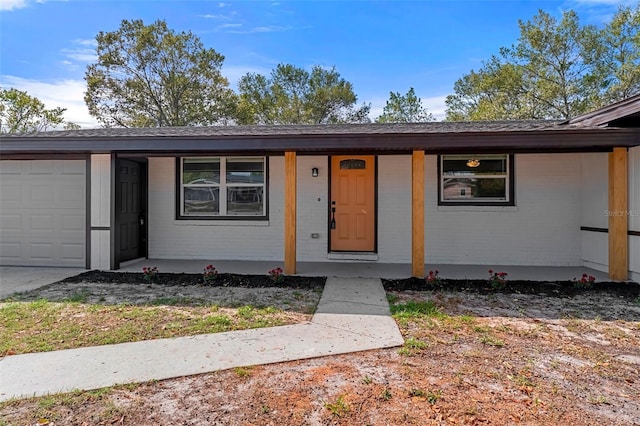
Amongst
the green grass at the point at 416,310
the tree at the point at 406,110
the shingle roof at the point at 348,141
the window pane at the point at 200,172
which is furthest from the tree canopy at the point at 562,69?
the green grass at the point at 416,310

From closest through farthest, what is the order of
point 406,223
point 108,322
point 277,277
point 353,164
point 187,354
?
point 187,354 → point 108,322 → point 277,277 → point 406,223 → point 353,164

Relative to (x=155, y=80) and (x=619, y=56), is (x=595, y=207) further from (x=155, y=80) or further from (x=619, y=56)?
(x=155, y=80)

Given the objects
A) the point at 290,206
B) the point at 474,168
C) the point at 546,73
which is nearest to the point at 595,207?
the point at 474,168

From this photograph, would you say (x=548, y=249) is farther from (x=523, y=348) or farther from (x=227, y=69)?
(x=227, y=69)

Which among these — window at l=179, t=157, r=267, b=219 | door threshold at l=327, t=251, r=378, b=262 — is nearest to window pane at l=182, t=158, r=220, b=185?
window at l=179, t=157, r=267, b=219

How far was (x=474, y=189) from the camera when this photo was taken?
7.83m

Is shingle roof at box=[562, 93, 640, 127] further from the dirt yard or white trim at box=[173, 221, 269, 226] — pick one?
white trim at box=[173, 221, 269, 226]

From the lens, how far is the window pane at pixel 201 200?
27.6ft

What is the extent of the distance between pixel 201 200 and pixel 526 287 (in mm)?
6569

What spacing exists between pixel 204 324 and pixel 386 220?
4792mm

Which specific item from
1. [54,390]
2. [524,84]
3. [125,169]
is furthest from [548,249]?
[524,84]

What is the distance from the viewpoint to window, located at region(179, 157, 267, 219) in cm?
827

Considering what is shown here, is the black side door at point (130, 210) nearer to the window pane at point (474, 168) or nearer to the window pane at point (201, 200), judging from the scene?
the window pane at point (201, 200)

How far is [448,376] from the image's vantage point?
2893mm
